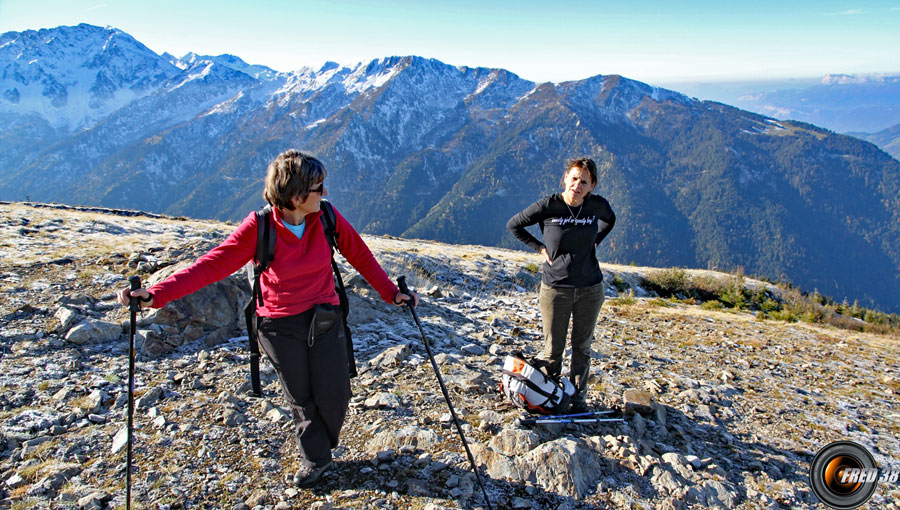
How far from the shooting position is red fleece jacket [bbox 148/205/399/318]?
3.76 metres

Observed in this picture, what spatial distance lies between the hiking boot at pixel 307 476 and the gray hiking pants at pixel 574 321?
3310mm

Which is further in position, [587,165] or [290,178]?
[587,165]

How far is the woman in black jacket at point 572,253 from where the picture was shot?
555 cm

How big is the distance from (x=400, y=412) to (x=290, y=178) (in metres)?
3.67

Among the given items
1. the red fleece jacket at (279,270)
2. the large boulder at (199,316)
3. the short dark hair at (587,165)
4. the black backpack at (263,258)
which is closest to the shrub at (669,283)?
the short dark hair at (587,165)

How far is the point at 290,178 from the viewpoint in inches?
144

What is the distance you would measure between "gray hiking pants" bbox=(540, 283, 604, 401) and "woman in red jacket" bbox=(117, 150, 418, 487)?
288 cm

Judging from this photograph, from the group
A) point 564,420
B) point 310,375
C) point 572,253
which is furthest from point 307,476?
point 572,253

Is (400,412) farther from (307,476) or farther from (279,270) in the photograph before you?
(279,270)

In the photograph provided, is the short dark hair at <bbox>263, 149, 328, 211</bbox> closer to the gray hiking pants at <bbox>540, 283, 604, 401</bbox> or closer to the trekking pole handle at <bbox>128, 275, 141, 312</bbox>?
the trekking pole handle at <bbox>128, 275, 141, 312</bbox>

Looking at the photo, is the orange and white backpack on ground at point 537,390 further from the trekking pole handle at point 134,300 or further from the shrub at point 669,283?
the shrub at point 669,283

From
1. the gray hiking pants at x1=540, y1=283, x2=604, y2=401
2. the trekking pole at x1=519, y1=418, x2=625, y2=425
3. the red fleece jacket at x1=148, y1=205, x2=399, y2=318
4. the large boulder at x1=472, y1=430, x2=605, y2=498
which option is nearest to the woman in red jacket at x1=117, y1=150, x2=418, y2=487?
the red fleece jacket at x1=148, y1=205, x2=399, y2=318

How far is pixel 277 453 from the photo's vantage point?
4887mm

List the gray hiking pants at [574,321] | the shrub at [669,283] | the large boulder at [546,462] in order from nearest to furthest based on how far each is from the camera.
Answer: the large boulder at [546,462] < the gray hiking pants at [574,321] < the shrub at [669,283]
